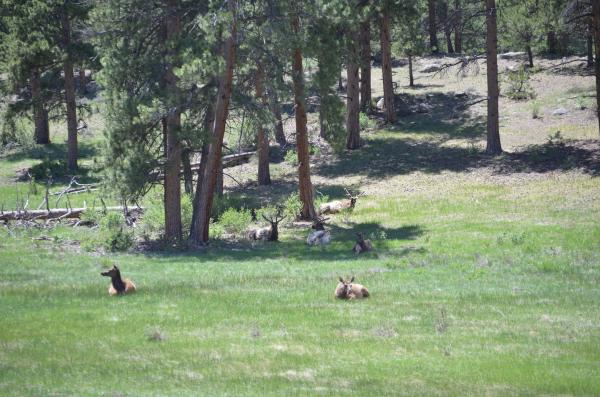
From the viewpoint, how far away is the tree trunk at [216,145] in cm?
2575

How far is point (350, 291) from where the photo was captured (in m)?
17.2

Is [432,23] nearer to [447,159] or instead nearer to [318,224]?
[447,159]

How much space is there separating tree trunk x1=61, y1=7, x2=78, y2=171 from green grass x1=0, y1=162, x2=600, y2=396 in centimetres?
1792

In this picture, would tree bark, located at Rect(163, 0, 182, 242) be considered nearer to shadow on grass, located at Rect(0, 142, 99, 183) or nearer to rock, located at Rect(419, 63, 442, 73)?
shadow on grass, located at Rect(0, 142, 99, 183)

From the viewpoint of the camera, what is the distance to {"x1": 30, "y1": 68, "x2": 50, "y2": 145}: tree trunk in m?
43.9

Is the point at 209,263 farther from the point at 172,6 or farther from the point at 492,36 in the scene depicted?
the point at 492,36

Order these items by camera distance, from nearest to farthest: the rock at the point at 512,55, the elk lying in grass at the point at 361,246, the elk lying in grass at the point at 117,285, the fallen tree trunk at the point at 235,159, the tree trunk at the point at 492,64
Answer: the elk lying in grass at the point at 117,285, the elk lying in grass at the point at 361,246, the tree trunk at the point at 492,64, the fallen tree trunk at the point at 235,159, the rock at the point at 512,55

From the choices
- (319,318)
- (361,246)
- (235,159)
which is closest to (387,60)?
(235,159)

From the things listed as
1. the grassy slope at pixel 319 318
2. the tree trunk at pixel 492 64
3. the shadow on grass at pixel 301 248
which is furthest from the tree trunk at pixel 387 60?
the grassy slope at pixel 319 318

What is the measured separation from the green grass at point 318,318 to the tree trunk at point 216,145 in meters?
0.95

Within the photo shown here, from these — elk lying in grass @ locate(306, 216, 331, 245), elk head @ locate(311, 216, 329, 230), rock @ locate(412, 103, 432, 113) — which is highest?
rock @ locate(412, 103, 432, 113)

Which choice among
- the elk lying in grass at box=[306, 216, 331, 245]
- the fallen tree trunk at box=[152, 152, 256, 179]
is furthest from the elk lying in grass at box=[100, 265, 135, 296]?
the fallen tree trunk at box=[152, 152, 256, 179]

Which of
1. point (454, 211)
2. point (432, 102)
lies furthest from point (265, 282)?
point (432, 102)

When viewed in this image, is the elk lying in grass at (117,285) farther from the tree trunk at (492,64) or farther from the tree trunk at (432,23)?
the tree trunk at (432,23)
